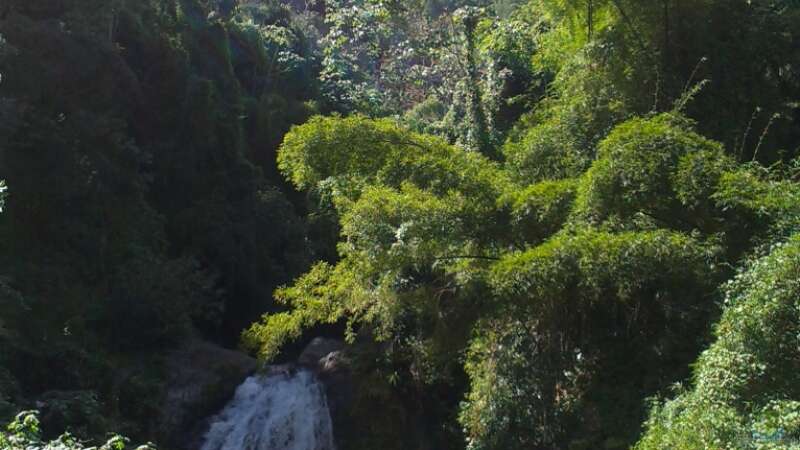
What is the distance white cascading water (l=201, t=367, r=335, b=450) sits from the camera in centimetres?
1177

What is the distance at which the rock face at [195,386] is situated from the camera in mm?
11883

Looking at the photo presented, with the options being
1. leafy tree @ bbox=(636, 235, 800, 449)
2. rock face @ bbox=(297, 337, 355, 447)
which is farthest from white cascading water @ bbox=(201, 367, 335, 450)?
A: leafy tree @ bbox=(636, 235, 800, 449)

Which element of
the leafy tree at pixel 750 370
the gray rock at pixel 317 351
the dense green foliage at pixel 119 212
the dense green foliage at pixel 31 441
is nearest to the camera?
the dense green foliage at pixel 31 441

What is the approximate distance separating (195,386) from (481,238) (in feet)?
21.2

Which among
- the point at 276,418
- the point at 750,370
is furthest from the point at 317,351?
the point at 750,370

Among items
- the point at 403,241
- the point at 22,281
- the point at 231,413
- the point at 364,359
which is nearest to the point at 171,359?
the point at 231,413

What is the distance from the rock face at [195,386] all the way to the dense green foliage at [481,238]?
30 centimetres

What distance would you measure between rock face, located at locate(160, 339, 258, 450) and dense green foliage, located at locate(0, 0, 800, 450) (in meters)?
0.30

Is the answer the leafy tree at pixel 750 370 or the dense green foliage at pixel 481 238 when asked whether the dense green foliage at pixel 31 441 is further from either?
the leafy tree at pixel 750 370

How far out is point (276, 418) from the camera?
12.1 m

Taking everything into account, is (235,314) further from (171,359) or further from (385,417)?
(385,417)

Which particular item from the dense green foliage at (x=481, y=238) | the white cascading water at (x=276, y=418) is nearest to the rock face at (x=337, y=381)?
the white cascading water at (x=276, y=418)

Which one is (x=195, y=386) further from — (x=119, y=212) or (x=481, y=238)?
(x=481, y=238)

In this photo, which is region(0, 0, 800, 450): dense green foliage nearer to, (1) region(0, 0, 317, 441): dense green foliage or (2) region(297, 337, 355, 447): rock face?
(1) region(0, 0, 317, 441): dense green foliage
